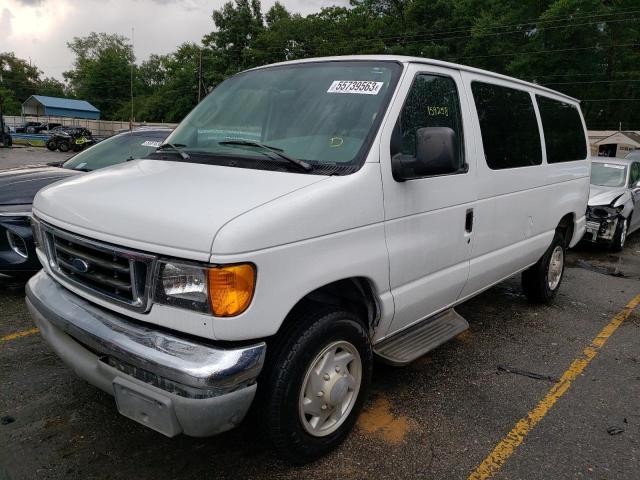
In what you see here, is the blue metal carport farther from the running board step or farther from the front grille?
the running board step

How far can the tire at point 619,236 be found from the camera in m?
8.43

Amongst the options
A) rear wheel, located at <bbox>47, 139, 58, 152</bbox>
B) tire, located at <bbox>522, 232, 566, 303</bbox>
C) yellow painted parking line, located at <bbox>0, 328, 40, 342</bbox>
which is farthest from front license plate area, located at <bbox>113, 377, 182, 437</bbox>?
rear wheel, located at <bbox>47, 139, 58, 152</bbox>

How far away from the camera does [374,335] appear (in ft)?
9.73

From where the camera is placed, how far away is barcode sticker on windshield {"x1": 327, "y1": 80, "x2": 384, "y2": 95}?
9.64 feet

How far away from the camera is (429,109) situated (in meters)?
3.16

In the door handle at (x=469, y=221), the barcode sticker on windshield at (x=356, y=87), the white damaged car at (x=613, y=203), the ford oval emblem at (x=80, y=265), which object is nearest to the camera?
the ford oval emblem at (x=80, y=265)

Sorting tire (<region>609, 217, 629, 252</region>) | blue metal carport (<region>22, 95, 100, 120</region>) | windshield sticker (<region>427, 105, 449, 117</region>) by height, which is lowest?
tire (<region>609, 217, 629, 252</region>)

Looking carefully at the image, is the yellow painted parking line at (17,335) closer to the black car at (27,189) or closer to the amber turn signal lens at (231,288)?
the black car at (27,189)

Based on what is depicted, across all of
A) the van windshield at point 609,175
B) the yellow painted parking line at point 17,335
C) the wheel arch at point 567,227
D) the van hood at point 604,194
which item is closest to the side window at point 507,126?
the wheel arch at point 567,227

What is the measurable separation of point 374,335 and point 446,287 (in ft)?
2.30

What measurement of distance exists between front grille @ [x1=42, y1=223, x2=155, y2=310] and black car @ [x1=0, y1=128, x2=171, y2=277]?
86.3 inches

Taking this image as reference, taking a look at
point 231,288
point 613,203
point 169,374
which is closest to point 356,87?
point 231,288

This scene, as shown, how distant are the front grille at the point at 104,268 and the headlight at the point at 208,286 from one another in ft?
Answer: 0.32

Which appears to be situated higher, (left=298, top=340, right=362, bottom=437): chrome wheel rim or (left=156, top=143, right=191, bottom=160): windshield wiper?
(left=156, top=143, right=191, bottom=160): windshield wiper
